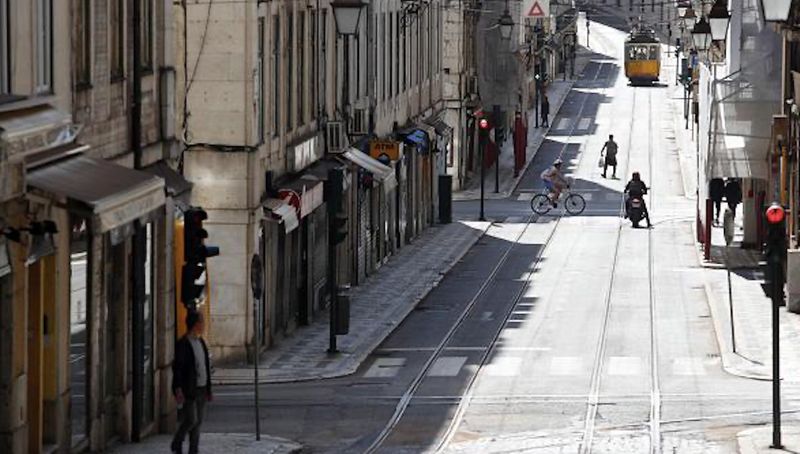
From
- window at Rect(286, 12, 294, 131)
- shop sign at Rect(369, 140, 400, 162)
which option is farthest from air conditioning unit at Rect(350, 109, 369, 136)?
window at Rect(286, 12, 294, 131)

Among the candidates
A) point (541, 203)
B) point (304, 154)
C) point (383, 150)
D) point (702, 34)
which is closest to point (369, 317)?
point (304, 154)

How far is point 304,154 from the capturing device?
132 feet

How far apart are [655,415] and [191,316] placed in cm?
775

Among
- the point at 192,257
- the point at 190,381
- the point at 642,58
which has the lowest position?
the point at 190,381

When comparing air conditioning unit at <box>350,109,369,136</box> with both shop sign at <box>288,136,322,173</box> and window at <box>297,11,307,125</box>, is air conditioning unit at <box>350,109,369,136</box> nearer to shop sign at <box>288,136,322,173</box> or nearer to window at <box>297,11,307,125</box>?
shop sign at <box>288,136,322,173</box>

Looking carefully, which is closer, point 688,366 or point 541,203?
point 688,366

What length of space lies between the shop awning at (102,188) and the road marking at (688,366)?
13762 millimetres

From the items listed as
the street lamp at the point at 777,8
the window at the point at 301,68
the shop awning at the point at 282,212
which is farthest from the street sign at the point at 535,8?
the street lamp at the point at 777,8

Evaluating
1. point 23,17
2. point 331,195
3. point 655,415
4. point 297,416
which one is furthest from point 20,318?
point 331,195

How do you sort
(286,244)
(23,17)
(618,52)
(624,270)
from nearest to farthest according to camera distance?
1. (23,17)
2. (286,244)
3. (624,270)
4. (618,52)

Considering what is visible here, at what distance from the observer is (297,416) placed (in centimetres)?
2922

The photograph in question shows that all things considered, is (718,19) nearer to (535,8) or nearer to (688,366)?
(688,366)

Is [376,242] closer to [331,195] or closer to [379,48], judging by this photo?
[379,48]

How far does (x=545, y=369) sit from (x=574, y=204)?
3367cm
